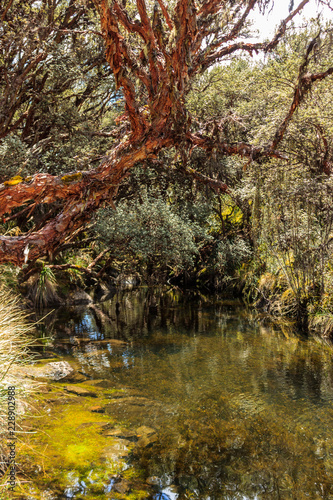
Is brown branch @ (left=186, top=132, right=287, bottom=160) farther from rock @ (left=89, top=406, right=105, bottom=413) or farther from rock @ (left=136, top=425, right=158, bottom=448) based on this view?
rock @ (left=136, top=425, right=158, bottom=448)

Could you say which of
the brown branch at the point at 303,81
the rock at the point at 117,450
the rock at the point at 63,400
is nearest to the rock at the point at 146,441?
Answer: the rock at the point at 117,450

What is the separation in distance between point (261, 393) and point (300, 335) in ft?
11.6

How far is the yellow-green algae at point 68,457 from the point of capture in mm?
3158

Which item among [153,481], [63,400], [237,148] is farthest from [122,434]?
[237,148]

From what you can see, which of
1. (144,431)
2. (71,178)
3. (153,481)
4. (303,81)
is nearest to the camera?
(153,481)

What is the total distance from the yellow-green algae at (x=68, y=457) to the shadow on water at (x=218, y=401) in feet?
0.84

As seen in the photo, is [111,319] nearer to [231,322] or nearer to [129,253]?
[129,253]

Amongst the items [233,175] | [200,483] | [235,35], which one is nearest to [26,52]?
[235,35]

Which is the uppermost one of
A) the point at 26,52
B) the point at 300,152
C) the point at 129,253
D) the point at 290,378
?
the point at 26,52

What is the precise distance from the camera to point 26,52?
917 cm

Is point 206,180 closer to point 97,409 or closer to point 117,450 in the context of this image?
point 97,409

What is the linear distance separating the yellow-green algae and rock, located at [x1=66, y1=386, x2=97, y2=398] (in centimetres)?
52

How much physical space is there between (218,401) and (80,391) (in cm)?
194

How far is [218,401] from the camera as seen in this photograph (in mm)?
5156
